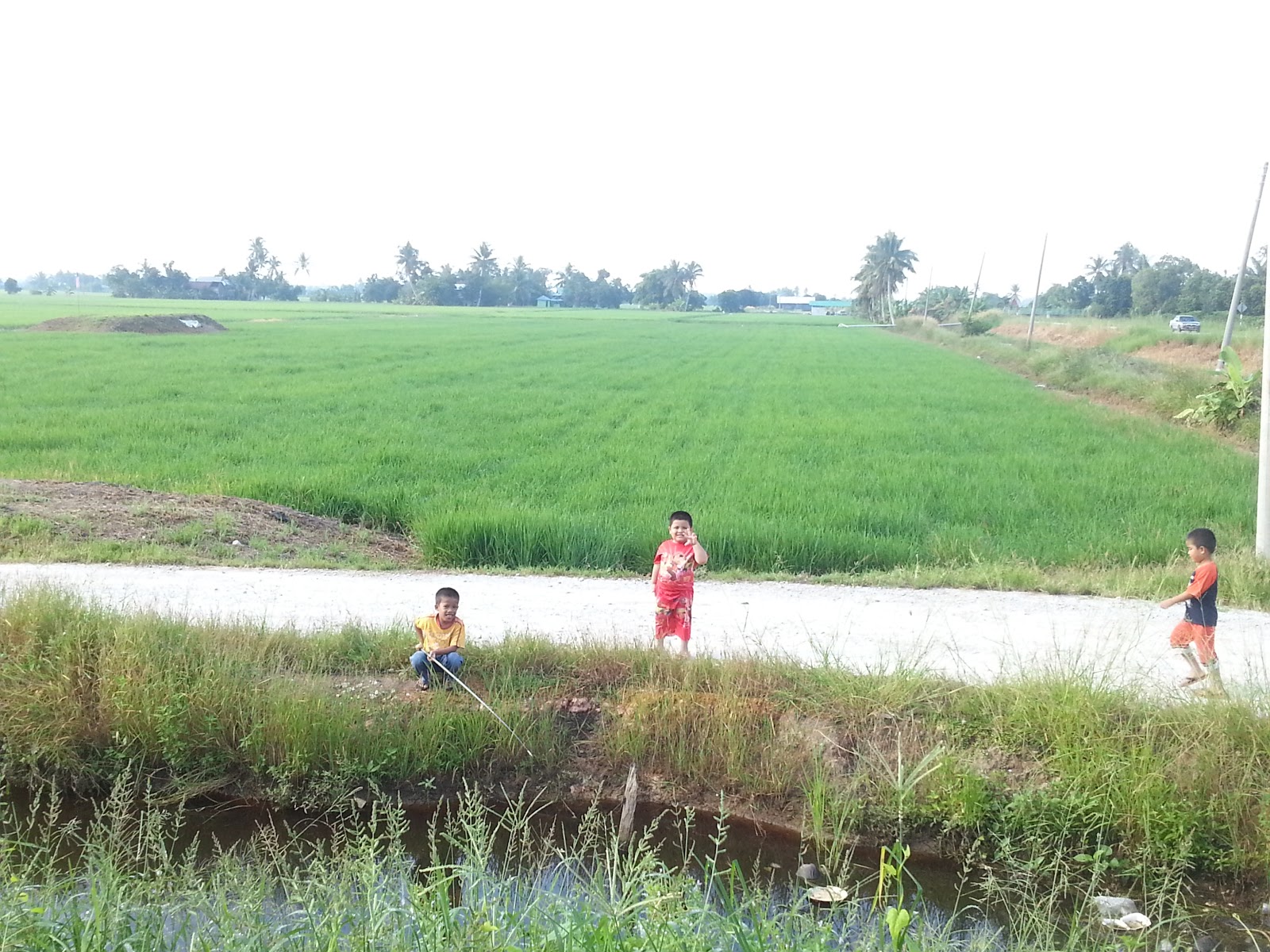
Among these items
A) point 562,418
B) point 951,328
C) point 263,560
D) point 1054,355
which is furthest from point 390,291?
point 263,560

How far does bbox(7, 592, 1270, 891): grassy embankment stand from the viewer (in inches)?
186

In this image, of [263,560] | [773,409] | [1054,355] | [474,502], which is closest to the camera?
[263,560]

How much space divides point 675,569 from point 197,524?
17.5 ft

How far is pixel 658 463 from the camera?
12594mm

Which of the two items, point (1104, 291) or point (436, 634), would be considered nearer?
point (436, 634)

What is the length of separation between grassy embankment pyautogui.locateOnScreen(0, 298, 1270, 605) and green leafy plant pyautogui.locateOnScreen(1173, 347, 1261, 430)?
0.90 metres

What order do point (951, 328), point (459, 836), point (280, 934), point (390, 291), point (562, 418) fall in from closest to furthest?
point (280, 934) < point (459, 836) < point (562, 418) < point (951, 328) < point (390, 291)

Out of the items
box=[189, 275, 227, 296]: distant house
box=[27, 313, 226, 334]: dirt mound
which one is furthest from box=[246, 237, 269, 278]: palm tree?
box=[27, 313, 226, 334]: dirt mound

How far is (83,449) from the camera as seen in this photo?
12875mm

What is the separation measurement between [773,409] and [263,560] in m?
13.0

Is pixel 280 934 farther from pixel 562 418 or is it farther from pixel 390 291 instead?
pixel 390 291

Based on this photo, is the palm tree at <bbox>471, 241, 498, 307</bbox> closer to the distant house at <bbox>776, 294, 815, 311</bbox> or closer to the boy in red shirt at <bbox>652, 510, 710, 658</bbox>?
the distant house at <bbox>776, 294, 815, 311</bbox>

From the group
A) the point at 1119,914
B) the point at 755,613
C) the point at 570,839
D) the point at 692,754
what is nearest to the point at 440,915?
the point at 570,839

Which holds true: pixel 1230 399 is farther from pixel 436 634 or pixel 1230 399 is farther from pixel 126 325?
pixel 126 325
